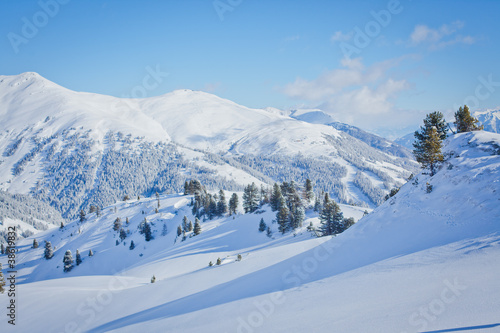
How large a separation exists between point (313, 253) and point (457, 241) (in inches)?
452

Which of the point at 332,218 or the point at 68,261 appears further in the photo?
the point at 68,261

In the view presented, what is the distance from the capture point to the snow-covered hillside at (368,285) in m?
9.81

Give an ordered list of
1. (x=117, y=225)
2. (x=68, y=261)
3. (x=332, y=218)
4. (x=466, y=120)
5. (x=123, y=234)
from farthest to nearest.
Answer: (x=117, y=225) < (x=123, y=234) < (x=68, y=261) < (x=332, y=218) < (x=466, y=120)

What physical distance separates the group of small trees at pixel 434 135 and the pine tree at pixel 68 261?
103 m

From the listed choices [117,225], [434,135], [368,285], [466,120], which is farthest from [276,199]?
[117,225]

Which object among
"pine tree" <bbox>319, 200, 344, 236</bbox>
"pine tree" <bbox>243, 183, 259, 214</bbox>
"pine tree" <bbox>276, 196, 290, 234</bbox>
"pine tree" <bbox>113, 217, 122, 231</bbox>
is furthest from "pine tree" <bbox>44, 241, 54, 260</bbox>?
"pine tree" <bbox>319, 200, 344, 236</bbox>

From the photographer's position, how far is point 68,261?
83125mm

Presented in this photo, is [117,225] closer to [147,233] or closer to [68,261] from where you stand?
[68,261]

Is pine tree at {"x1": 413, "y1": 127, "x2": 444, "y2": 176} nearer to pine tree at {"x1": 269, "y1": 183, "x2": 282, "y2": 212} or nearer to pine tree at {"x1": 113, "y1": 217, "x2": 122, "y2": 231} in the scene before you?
pine tree at {"x1": 269, "y1": 183, "x2": 282, "y2": 212}

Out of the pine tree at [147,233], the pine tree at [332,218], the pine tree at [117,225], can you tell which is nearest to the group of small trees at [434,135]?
the pine tree at [332,218]

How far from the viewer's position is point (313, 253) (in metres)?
23.4

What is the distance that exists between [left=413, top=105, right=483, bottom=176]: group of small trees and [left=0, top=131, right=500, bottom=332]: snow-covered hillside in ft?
3.95

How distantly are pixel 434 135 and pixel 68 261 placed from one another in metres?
106

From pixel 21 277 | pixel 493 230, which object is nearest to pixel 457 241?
pixel 493 230
